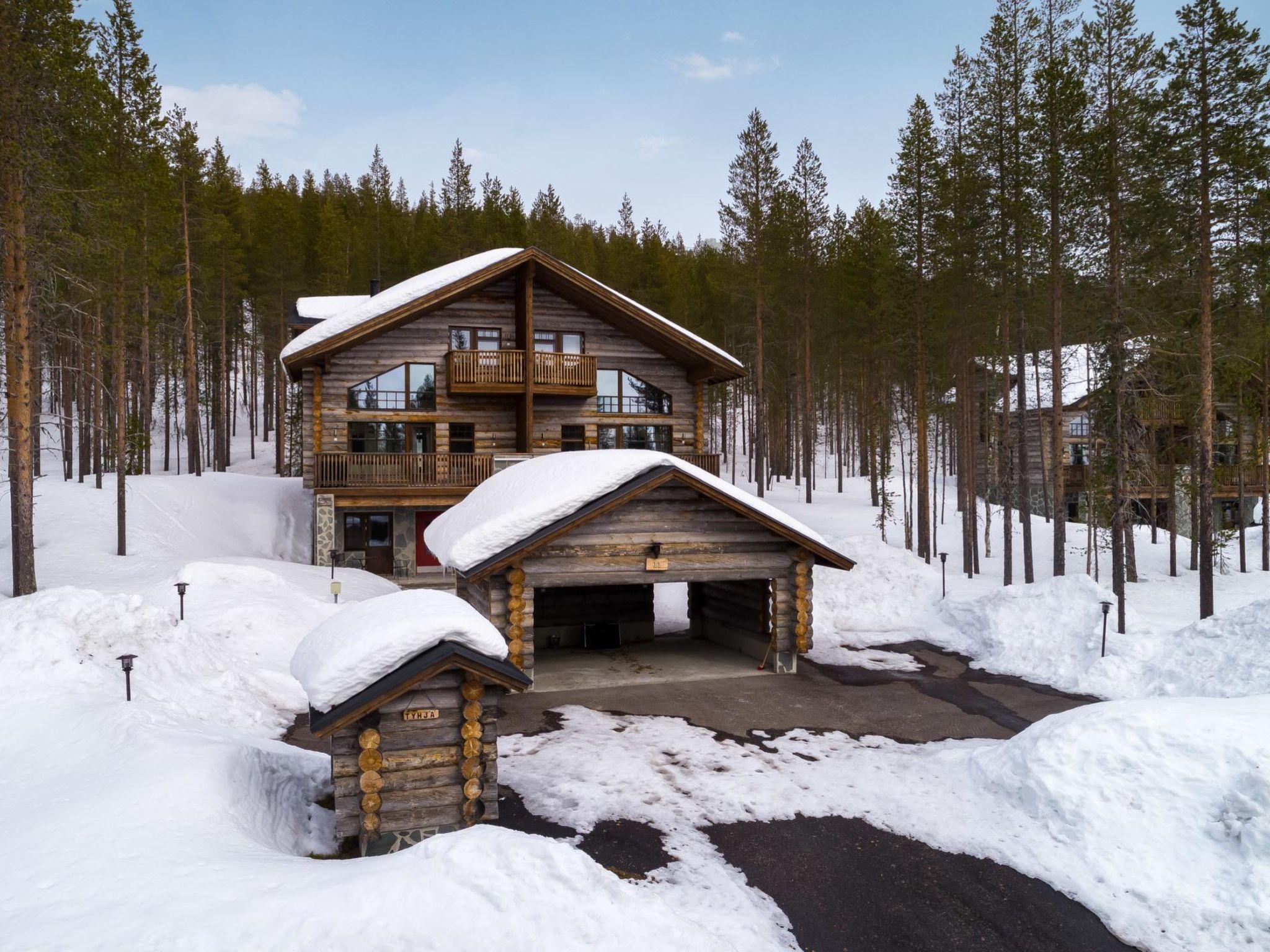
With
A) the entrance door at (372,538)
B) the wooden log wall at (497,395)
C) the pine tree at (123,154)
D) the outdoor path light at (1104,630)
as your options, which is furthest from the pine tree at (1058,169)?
the pine tree at (123,154)

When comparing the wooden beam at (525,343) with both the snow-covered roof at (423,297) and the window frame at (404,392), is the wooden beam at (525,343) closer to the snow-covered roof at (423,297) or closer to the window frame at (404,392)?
the snow-covered roof at (423,297)

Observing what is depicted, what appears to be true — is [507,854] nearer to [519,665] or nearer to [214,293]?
[519,665]

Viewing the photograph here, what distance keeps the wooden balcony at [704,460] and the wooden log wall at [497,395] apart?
1.67ft

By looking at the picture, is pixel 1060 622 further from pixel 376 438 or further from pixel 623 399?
pixel 376 438

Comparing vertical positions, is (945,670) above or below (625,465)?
below

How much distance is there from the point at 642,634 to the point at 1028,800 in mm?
11278

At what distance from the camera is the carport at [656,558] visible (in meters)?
13.2

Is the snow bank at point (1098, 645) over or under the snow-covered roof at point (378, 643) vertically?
under

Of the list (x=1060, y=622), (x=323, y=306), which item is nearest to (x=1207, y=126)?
(x=1060, y=622)

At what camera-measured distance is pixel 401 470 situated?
2300cm

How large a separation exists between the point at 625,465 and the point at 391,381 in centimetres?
1393

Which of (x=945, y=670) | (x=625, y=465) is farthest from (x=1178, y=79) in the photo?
(x=625, y=465)

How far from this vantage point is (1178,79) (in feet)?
52.4

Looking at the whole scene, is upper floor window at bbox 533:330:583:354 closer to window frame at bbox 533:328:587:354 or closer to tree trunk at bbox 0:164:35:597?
window frame at bbox 533:328:587:354
